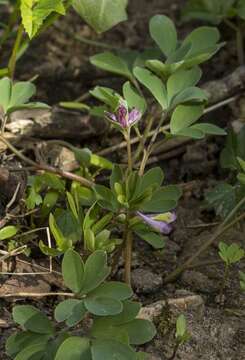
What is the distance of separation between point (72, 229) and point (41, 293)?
0.18 m

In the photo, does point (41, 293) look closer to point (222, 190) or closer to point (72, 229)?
point (72, 229)

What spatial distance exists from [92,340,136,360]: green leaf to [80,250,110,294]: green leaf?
123mm

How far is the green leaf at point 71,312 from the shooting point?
157cm

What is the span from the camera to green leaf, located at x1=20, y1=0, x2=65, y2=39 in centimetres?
188

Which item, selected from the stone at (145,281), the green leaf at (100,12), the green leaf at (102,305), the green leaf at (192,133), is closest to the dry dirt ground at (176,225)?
the stone at (145,281)

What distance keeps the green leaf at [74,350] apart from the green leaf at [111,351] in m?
0.02

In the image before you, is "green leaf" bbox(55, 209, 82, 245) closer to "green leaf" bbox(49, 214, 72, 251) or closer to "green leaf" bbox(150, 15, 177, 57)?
"green leaf" bbox(49, 214, 72, 251)

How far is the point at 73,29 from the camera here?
2.81m

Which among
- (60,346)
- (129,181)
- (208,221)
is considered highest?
(129,181)

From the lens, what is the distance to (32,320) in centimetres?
165

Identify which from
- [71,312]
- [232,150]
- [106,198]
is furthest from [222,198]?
[71,312]

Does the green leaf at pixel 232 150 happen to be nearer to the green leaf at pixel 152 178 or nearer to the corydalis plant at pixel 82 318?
the green leaf at pixel 152 178

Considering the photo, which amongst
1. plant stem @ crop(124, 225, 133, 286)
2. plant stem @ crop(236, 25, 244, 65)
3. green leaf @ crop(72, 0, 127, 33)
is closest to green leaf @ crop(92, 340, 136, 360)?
plant stem @ crop(124, 225, 133, 286)

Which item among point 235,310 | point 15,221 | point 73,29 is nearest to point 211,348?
point 235,310
